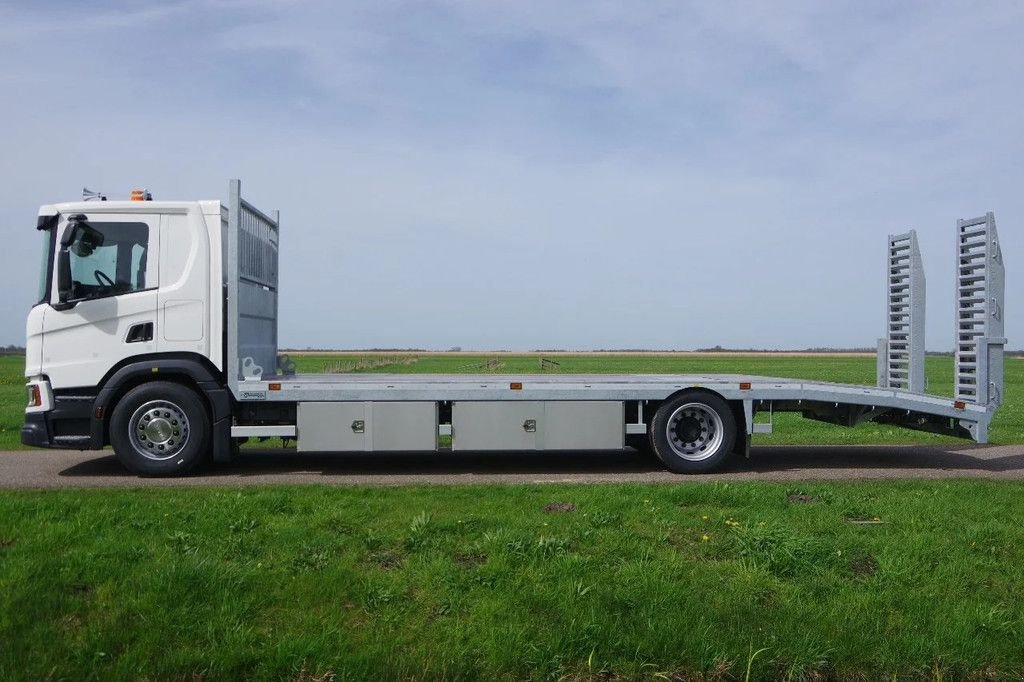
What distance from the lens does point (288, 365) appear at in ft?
42.0

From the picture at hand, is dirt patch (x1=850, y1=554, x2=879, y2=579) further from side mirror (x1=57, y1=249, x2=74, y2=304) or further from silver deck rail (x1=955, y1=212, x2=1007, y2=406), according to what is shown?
side mirror (x1=57, y1=249, x2=74, y2=304)

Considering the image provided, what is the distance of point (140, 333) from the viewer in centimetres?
1055

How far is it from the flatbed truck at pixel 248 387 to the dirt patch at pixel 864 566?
452 cm

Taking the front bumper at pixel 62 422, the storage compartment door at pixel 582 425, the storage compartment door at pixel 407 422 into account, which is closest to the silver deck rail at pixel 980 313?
the storage compartment door at pixel 582 425

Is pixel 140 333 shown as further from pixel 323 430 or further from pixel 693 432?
pixel 693 432

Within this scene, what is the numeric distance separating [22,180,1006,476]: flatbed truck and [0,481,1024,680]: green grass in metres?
2.40

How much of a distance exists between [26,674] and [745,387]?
8.64 meters

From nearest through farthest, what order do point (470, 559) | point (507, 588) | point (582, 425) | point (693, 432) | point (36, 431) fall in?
point (507, 588), point (470, 559), point (36, 431), point (582, 425), point (693, 432)

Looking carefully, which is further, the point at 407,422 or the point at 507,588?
the point at 407,422

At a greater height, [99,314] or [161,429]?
[99,314]

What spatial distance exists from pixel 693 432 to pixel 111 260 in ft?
23.7

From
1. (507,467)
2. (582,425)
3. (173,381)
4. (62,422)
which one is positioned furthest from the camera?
(507,467)

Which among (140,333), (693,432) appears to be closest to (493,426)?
(693,432)

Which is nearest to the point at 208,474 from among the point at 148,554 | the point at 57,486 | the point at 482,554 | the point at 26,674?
the point at 57,486
